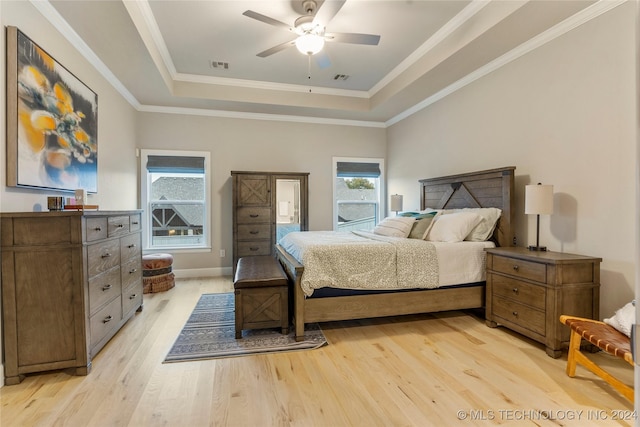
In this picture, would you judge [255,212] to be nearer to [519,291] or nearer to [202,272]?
[202,272]

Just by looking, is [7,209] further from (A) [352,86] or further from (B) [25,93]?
(A) [352,86]

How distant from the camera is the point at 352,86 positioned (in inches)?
189

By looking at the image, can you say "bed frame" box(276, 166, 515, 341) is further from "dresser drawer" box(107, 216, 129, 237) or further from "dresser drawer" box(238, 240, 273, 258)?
"dresser drawer" box(107, 216, 129, 237)

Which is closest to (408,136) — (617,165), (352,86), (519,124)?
(352,86)

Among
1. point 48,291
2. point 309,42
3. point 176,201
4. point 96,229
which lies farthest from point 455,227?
point 176,201

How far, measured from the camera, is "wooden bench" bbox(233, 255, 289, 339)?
2.60 metres

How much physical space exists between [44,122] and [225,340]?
7.39 feet

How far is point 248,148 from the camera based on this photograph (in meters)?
5.20

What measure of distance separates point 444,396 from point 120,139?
4.59 metres

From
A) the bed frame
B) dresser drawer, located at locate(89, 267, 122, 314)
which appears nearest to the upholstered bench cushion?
the bed frame

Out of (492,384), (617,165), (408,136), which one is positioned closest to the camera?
(492,384)

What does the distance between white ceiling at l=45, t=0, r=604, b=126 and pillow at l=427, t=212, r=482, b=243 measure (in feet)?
5.68

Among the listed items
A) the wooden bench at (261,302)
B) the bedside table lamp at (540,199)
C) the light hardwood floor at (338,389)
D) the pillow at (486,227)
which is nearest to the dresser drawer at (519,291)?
the light hardwood floor at (338,389)

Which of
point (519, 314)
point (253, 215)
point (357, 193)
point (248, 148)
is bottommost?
point (519, 314)
